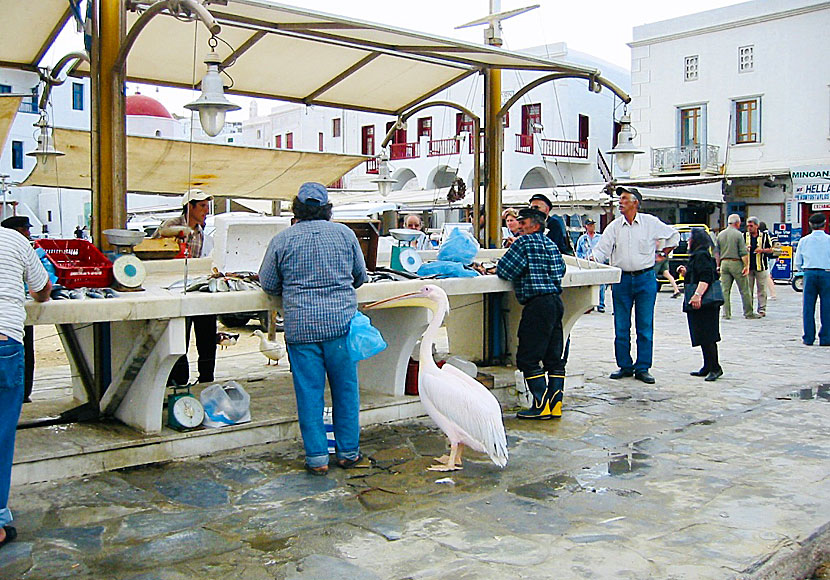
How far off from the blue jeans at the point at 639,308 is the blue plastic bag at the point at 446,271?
2.20 metres

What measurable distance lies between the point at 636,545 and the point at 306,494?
6.36ft

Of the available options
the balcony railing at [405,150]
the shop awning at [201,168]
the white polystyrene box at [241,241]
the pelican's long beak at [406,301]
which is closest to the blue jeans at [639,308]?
the pelican's long beak at [406,301]

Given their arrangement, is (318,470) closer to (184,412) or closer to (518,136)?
(184,412)

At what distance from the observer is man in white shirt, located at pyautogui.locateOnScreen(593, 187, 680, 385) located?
8.66 metres

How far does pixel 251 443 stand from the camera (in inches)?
238

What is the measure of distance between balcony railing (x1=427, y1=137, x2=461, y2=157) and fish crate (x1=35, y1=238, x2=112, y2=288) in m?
29.8

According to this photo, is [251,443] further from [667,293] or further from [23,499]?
[667,293]

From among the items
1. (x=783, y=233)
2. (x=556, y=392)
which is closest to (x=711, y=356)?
(x=556, y=392)

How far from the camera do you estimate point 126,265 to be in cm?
555

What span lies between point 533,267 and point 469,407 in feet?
6.21

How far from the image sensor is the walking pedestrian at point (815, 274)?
37.8ft

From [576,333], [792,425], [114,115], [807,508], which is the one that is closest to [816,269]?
[576,333]

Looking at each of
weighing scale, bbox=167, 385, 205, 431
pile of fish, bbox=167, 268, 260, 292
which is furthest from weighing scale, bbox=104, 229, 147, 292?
weighing scale, bbox=167, 385, 205, 431

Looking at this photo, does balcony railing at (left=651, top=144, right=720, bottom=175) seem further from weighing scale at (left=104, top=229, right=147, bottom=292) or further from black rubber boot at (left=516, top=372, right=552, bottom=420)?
weighing scale at (left=104, top=229, right=147, bottom=292)
